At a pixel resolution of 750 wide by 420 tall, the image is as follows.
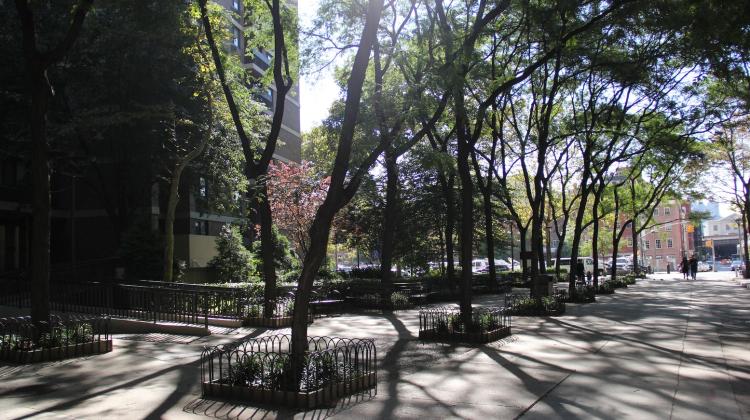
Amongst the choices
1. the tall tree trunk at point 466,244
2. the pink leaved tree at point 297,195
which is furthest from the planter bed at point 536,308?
the pink leaved tree at point 297,195

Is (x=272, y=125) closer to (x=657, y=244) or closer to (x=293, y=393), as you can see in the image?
(x=293, y=393)

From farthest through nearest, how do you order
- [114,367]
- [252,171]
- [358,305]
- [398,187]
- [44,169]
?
[398,187] < [358,305] < [252,171] < [44,169] < [114,367]

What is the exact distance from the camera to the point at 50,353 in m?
10.0

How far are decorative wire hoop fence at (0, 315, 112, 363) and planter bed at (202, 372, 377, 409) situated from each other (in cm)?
427

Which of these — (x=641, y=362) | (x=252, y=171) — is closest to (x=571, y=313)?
(x=641, y=362)

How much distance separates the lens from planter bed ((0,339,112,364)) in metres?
9.86

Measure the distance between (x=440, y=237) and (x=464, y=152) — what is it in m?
19.3

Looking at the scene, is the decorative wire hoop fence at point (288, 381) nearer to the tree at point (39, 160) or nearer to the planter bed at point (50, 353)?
the planter bed at point (50, 353)

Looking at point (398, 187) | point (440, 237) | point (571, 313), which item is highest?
point (398, 187)

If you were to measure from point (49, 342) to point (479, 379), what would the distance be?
7434mm

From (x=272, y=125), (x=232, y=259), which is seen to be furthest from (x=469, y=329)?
(x=232, y=259)

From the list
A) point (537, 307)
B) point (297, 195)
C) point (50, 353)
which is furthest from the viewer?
point (297, 195)

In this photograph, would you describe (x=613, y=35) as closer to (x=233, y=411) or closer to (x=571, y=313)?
(x=571, y=313)

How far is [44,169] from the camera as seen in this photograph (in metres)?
10.9
